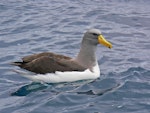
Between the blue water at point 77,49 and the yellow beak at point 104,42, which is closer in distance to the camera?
the blue water at point 77,49

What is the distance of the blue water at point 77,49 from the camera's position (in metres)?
9.86

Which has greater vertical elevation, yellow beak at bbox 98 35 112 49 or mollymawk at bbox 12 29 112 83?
yellow beak at bbox 98 35 112 49

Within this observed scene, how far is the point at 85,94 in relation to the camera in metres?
10.4

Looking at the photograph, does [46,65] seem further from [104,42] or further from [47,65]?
[104,42]

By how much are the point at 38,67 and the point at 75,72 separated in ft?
2.64

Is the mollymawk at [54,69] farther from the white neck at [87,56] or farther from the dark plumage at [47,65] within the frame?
the white neck at [87,56]

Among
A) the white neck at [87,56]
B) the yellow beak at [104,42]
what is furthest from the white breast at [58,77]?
the yellow beak at [104,42]

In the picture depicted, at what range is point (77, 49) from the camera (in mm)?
13789

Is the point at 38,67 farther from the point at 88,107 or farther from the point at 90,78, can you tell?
the point at 88,107

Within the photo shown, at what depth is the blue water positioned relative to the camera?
388 inches

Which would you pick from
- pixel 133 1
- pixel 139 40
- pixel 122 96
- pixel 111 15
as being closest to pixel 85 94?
pixel 122 96

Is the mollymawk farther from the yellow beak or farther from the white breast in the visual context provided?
the yellow beak

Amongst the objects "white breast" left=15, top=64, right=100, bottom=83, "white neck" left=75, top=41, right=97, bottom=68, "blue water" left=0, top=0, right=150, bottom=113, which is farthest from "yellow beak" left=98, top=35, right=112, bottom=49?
"white breast" left=15, top=64, right=100, bottom=83

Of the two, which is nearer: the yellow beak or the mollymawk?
the mollymawk
